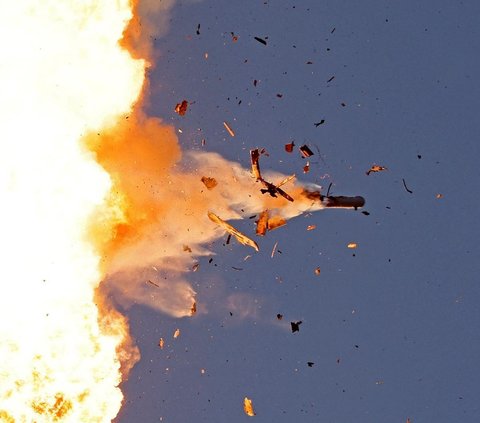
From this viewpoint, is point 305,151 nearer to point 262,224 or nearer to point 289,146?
point 289,146

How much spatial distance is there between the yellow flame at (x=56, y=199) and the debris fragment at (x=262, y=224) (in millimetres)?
2020

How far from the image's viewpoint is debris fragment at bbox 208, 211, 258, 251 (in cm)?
605

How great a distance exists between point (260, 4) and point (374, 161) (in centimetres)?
248

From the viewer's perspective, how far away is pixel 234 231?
6059 mm

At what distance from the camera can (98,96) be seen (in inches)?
237

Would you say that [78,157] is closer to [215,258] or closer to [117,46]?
[117,46]

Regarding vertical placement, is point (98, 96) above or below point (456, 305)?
above

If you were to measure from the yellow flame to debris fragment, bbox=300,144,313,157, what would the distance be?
2.25 m

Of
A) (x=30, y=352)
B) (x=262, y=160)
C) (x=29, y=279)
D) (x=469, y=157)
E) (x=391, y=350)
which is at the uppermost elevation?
(x=469, y=157)

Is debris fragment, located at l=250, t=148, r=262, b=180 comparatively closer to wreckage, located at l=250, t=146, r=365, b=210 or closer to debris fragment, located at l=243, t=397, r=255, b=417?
wreckage, located at l=250, t=146, r=365, b=210

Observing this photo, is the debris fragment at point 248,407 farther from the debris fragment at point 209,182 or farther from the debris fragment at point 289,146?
the debris fragment at point 289,146

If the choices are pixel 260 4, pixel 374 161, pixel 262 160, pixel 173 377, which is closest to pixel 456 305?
pixel 374 161

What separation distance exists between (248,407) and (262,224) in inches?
95.6

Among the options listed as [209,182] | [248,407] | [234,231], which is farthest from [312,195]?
[248,407]
